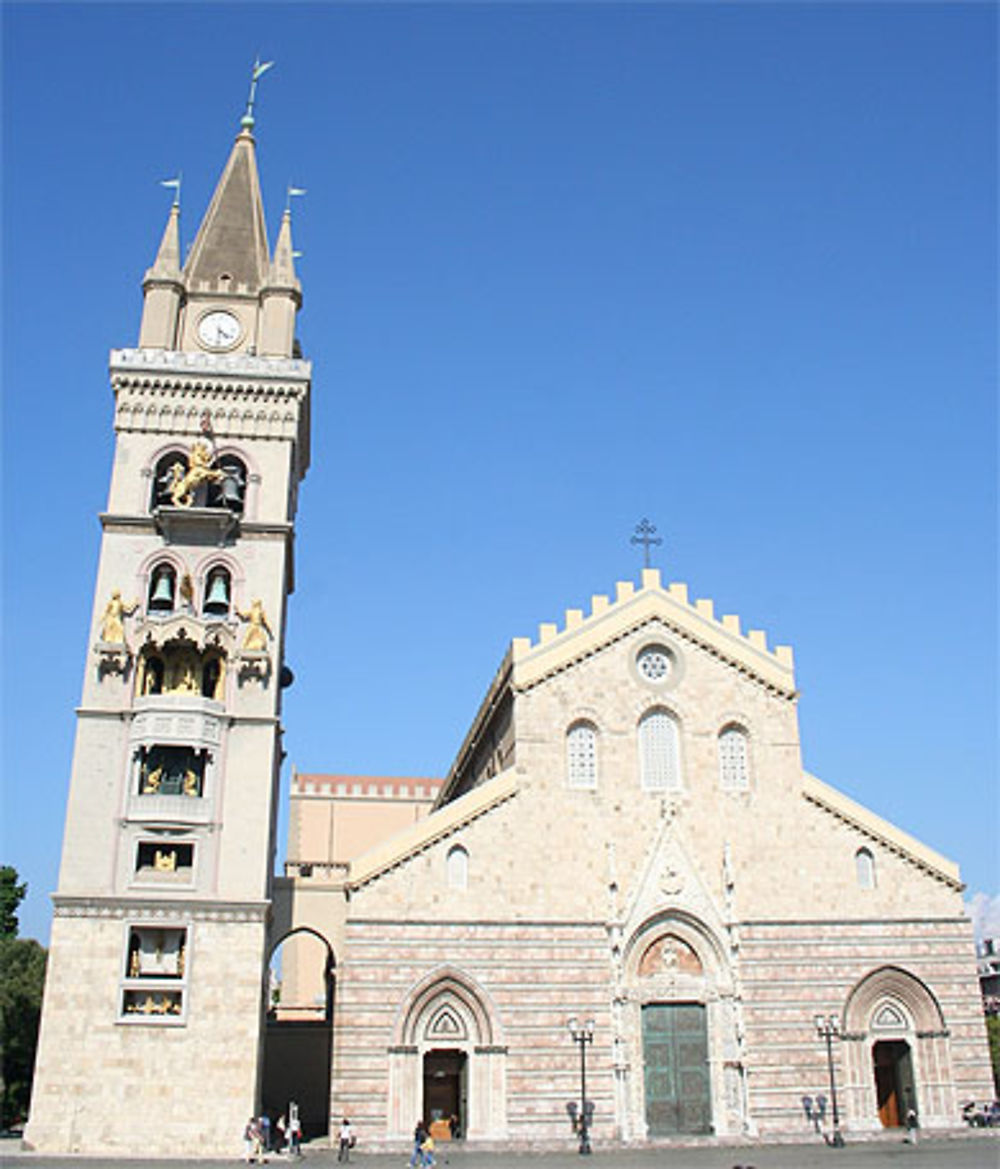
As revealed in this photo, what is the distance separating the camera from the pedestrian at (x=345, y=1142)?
3148 centimetres

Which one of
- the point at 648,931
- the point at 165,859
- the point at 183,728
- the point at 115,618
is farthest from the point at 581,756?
the point at 115,618

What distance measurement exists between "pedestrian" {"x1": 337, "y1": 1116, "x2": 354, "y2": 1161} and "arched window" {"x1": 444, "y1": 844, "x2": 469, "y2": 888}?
7.52 m

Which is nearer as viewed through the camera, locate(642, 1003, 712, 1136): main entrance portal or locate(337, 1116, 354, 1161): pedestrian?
locate(337, 1116, 354, 1161): pedestrian

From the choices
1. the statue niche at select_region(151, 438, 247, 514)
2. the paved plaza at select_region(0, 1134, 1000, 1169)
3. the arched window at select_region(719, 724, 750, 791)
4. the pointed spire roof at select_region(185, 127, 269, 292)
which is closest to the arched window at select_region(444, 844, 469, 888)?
the paved plaza at select_region(0, 1134, 1000, 1169)

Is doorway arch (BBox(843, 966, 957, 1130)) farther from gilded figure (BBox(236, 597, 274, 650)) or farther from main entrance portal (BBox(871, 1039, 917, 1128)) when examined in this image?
gilded figure (BBox(236, 597, 274, 650))

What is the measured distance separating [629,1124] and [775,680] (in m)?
15.6

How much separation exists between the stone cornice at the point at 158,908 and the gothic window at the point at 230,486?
1291 cm

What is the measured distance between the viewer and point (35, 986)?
48.8 metres

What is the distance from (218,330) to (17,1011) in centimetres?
2942

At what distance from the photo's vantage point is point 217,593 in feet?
124

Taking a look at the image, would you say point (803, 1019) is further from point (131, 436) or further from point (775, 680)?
point (131, 436)

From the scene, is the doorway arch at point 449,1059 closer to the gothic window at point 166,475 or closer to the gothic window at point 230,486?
the gothic window at point 230,486

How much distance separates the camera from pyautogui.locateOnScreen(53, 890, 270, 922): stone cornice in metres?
33.3

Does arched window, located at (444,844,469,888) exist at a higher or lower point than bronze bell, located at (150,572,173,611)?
lower
